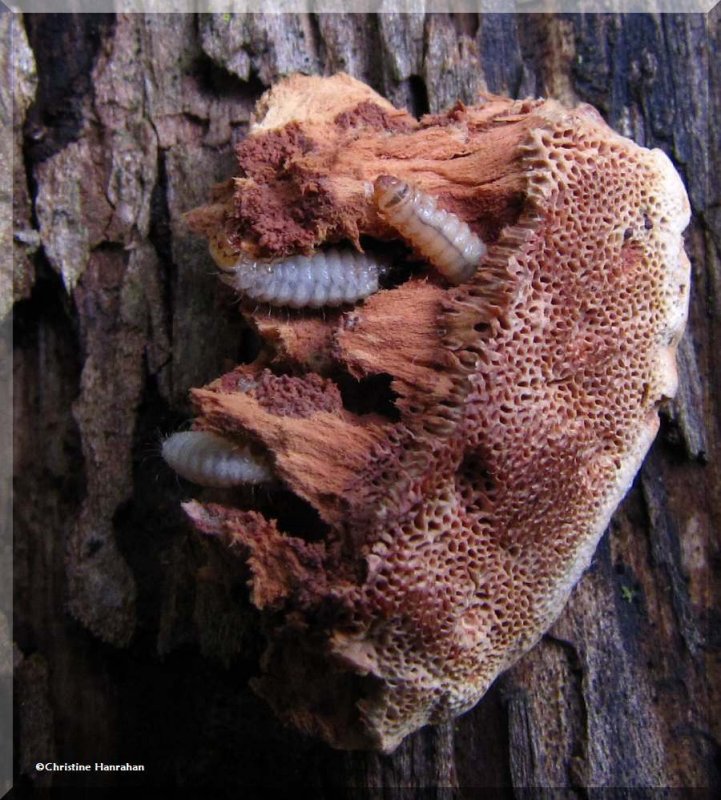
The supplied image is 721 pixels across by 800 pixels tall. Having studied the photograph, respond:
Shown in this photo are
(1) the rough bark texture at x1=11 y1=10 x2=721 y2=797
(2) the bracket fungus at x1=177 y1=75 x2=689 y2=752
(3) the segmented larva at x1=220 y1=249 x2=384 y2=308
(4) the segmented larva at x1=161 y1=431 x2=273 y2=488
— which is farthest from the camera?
(1) the rough bark texture at x1=11 y1=10 x2=721 y2=797

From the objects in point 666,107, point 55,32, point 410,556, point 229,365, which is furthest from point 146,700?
point 666,107

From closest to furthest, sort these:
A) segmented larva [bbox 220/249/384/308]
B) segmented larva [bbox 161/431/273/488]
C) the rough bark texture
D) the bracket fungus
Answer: the bracket fungus → segmented larva [bbox 161/431/273/488] → segmented larva [bbox 220/249/384/308] → the rough bark texture

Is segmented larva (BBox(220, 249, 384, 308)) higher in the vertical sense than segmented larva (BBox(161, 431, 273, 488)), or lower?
higher

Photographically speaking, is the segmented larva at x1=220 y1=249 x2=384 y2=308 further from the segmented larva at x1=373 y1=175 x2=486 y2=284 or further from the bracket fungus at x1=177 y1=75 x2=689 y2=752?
the segmented larva at x1=373 y1=175 x2=486 y2=284

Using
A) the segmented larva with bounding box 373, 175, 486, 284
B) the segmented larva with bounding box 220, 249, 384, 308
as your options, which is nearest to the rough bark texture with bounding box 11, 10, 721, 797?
the segmented larva with bounding box 220, 249, 384, 308

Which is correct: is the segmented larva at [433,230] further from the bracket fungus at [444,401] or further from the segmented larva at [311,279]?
the segmented larva at [311,279]

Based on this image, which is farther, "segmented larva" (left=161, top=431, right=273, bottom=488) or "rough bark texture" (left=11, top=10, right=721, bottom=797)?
"rough bark texture" (left=11, top=10, right=721, bottom=797)

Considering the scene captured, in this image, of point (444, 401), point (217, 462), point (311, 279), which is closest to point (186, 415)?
point (217, 462)

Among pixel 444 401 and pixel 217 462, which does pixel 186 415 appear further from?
pixel 444 401
